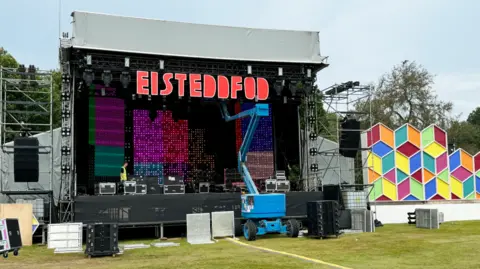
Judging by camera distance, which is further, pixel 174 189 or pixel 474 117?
pixel 474 117

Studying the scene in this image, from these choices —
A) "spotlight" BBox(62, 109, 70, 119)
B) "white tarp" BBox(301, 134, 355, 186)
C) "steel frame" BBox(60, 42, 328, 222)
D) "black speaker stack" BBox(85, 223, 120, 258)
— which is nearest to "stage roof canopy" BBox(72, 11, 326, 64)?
"steel frame" BBox(60, 42, 328, 222)

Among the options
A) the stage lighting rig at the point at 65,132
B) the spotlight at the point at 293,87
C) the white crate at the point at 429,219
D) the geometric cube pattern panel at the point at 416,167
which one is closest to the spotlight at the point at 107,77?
the stage lighting rig at the point at 65,132

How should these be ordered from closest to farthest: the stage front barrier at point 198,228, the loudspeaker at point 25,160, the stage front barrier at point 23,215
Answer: the stage front barrier at point 23,215 < the stage front barrier at point 198,228 < the loudspeaker at point 25,160

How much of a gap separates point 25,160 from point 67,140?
4.95ft

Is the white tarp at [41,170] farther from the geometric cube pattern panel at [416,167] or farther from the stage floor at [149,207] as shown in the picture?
the geometric cube pattern panel at [416,167]

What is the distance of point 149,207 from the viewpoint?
1675 centimetres

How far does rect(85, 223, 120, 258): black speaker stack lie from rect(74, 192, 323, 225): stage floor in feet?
13.4

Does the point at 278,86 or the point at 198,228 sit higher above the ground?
the point at 278,86

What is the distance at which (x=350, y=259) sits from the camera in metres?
10.6

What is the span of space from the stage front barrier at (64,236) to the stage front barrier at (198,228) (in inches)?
129

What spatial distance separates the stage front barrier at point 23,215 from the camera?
15.2 meters

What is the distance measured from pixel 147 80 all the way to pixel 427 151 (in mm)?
13034

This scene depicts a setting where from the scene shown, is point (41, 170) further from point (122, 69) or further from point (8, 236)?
point (8, 236)

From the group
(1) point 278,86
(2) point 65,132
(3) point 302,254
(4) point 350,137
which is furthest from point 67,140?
(4) point 350,137
